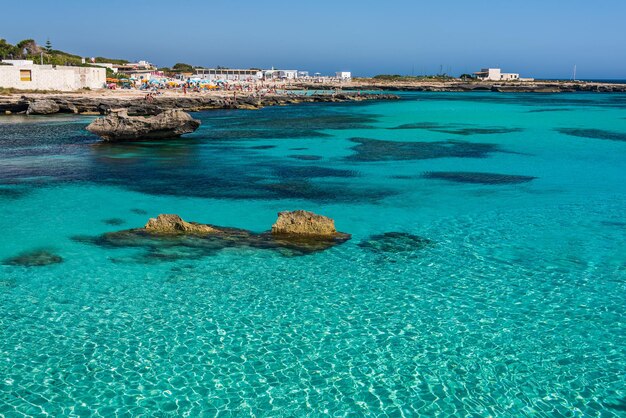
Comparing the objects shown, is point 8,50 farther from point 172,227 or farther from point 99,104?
point 172,227

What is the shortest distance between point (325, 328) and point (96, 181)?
16466 millimetres

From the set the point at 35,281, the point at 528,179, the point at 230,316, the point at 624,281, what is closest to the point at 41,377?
the point at 230,316

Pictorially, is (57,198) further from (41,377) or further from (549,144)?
(549,144)

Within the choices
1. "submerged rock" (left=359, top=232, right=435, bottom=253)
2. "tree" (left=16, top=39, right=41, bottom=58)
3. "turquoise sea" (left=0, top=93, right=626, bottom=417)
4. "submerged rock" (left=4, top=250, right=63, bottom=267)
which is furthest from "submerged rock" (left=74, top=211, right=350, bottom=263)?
"tree" (left=16, top=39, right=41, bottom=58)

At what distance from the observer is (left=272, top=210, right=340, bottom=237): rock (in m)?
15.7

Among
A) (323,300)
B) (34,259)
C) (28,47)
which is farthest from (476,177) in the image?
(28,47)

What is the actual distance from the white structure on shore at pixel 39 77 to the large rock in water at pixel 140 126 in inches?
1301

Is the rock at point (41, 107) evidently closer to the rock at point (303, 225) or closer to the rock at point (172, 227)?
the rock at point (172, 227)

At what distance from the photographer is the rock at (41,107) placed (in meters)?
52.4

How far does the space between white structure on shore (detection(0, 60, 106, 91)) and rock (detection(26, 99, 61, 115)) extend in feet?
41.8

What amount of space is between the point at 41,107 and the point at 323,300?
162 ft

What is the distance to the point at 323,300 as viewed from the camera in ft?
38.8

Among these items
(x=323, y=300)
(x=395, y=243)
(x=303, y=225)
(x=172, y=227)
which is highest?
(x=303, y=225)

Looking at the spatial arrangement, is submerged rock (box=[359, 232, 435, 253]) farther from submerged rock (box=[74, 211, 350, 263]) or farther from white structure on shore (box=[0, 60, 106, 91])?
white structure on shore (box=[0, 60, 106, 91])
